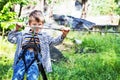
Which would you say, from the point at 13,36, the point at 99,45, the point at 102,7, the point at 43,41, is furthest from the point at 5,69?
the point at 102,7

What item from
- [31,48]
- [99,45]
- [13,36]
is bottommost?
[99,45]

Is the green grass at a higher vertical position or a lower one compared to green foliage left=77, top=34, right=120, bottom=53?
higher

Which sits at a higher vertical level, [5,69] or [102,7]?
[5,69]

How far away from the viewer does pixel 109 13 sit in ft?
119

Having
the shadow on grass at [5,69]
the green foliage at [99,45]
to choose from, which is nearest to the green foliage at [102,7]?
the green foliage at [99,45]

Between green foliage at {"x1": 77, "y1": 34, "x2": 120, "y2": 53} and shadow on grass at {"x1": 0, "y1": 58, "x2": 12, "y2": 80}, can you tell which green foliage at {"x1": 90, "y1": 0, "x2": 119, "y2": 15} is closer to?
green foliage at {"x1": 77, "y1": 34, "x2": 120, "y2": 53}

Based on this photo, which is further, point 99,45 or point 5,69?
point 99,45

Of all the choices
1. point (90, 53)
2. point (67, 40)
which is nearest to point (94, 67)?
point (90, 53)

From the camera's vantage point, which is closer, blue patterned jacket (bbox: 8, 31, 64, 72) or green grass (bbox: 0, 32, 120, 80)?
blue patterned jacket (bbox: 8, 31, 64, 72)

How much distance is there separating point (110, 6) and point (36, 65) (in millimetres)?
31609

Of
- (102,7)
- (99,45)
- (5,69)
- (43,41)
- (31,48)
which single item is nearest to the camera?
(31,48)

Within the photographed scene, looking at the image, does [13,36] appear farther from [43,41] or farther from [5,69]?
[5,69]

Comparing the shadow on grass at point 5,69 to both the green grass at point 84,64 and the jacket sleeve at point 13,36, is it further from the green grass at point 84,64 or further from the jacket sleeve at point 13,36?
the jacket sleeve at point 13,36

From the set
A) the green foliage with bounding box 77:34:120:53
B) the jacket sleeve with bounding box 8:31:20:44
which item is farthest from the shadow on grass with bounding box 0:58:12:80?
the green foliage with bounding box 77:34:120:53
